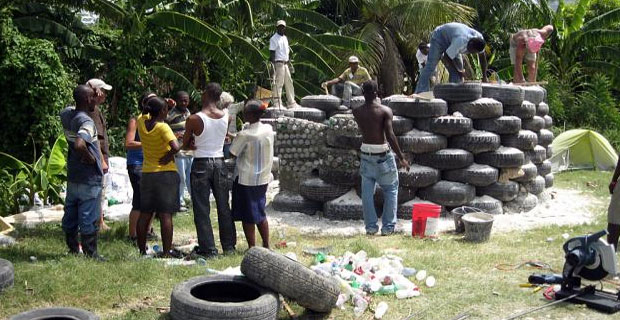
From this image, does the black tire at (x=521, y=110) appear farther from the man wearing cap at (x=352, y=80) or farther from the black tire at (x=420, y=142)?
the man wearing cap at (x=352, y=80)

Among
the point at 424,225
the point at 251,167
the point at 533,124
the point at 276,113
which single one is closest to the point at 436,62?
the point at 533,124

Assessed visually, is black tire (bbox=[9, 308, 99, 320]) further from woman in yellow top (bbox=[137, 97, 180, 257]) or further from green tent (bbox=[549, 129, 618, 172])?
green tent (bbox=[549, 129, 618, 172])

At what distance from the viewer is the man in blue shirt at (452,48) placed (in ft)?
32.6

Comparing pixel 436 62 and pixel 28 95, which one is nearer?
pixel 436 62

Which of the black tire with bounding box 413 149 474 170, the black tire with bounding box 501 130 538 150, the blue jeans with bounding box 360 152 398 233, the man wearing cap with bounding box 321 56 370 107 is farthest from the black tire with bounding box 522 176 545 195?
the man wearing cap with bounding box 321 56 370 107

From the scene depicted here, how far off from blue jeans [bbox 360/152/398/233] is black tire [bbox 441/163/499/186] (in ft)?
5.57

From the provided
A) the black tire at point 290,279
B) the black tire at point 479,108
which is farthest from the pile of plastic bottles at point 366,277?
the black tire at point 479,108

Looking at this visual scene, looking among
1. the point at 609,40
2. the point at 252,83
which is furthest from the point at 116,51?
the point at 609,40

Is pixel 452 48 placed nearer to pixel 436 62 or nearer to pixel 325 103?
pixel 436 62

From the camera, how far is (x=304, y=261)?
6.70m

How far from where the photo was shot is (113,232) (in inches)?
301

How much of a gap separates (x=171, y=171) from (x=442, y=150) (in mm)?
4617

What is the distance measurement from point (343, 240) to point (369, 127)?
1440 mm

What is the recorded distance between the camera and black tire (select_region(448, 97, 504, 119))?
9766mm
